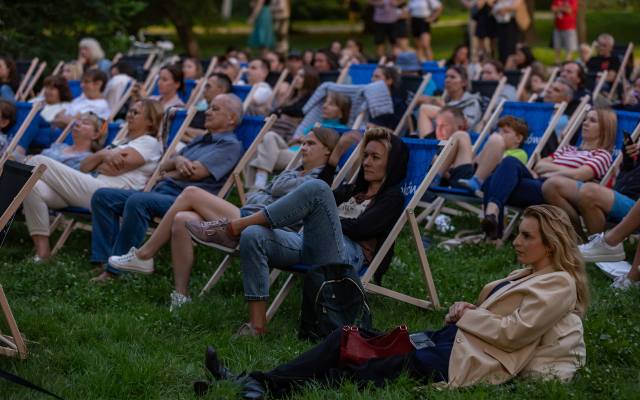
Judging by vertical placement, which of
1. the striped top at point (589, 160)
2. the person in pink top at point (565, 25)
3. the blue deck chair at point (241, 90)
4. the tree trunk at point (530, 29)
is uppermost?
the blue deck chair at point (241, 90)

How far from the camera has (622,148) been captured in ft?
25.5

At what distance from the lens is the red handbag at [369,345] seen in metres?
4.91

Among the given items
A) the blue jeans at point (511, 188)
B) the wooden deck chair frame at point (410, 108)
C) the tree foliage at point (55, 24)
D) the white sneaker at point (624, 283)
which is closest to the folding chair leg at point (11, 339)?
the white sneaker at point (624, 283)

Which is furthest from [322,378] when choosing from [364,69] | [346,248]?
[364,69]

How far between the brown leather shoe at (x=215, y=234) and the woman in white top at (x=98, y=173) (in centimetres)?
161

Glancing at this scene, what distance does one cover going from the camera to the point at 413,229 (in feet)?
20.8

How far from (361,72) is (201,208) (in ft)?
18.8

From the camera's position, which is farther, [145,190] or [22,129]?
[22,129]

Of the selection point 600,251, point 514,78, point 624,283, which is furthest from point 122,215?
point 514,78

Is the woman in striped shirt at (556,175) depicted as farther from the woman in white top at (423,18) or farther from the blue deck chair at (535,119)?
the woman in white top at (423,18)

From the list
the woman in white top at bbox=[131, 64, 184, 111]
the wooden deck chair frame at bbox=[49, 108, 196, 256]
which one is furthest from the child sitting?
the woman in white top at bbox=[131, 64, 184, 111]

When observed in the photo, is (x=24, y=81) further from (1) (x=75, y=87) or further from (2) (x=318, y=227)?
(2) (x=318, y=227)

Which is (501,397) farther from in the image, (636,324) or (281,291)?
(281,291)

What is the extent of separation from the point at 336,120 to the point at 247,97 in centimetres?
97
